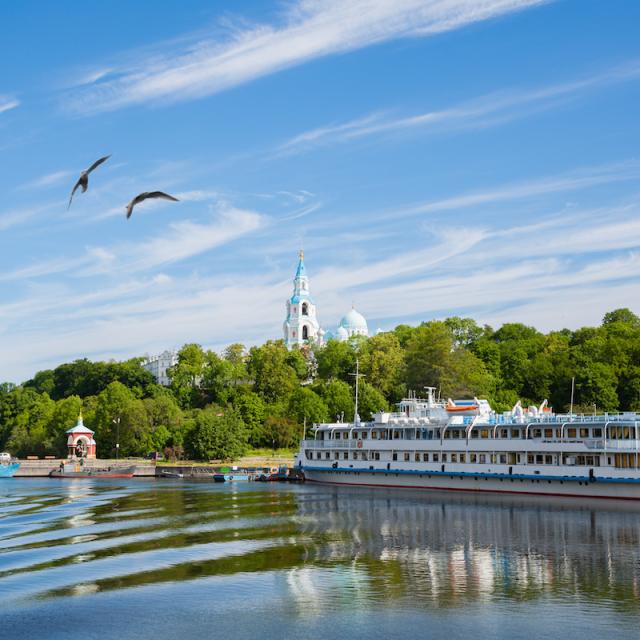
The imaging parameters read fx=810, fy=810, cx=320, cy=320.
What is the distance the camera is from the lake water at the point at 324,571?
1293 inches

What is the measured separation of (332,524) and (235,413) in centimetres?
7741

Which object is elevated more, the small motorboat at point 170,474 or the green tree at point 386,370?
the green tree at point 386,370

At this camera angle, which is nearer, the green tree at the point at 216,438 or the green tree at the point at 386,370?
the green tree at the point at 216,438

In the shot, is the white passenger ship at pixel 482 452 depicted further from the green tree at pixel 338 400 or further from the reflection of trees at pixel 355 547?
the green tree at pixel 338 400

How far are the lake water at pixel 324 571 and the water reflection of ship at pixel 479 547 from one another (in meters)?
0.13

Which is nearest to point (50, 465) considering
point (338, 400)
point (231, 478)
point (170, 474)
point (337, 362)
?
point (170, 474)

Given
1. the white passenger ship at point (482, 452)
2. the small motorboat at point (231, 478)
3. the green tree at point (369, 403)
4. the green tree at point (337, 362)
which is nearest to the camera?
the white passenger ship at point (482, 452)

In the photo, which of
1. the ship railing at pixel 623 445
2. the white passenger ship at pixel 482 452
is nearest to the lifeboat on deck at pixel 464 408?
the white passenger ship at pixel 482 452

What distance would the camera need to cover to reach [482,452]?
267ft

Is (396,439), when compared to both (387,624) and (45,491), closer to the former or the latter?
(45,491)

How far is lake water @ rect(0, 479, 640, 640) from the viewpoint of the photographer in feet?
108

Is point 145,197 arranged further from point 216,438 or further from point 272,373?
point 272,373

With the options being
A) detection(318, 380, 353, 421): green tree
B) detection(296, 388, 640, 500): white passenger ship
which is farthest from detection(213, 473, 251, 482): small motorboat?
detection(318, 380, 353, 421): green tree

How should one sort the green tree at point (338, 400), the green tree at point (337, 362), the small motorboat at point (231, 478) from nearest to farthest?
the small motorboat at point (231, 478) → the green tree at point (338, 400) → the green tree at point (337, 362)
